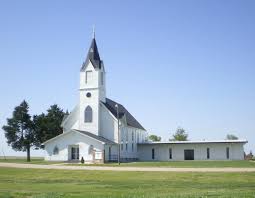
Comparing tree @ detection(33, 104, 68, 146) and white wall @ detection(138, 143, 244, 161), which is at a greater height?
tree @ detection(33, 104, 68, 146)

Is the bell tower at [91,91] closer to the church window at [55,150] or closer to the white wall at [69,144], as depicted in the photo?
the white wall at [69,144]

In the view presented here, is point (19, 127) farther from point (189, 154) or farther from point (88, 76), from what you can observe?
point (189, 154)

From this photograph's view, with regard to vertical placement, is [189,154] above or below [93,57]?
below

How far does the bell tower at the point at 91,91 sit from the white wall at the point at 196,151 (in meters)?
16.6

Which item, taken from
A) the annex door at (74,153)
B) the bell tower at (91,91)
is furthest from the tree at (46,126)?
the annex door at (74,153)

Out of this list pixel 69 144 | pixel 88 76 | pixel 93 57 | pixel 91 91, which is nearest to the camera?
pixel 69 144

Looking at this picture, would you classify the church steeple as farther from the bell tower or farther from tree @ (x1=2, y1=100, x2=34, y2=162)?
tree @ (x1=2, y1=100, x2=34, y2=162)

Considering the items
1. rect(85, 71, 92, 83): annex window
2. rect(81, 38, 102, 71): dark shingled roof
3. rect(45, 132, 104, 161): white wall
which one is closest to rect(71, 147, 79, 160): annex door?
rect(45, 132, 104, 161): white wall

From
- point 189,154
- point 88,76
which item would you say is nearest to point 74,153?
point 88,76

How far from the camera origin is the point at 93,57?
6506cm

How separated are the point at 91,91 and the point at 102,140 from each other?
362 inches

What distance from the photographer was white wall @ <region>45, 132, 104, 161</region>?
2266 inches

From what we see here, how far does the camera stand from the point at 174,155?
7481cm

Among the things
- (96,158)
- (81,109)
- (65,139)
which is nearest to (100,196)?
(96,158)
